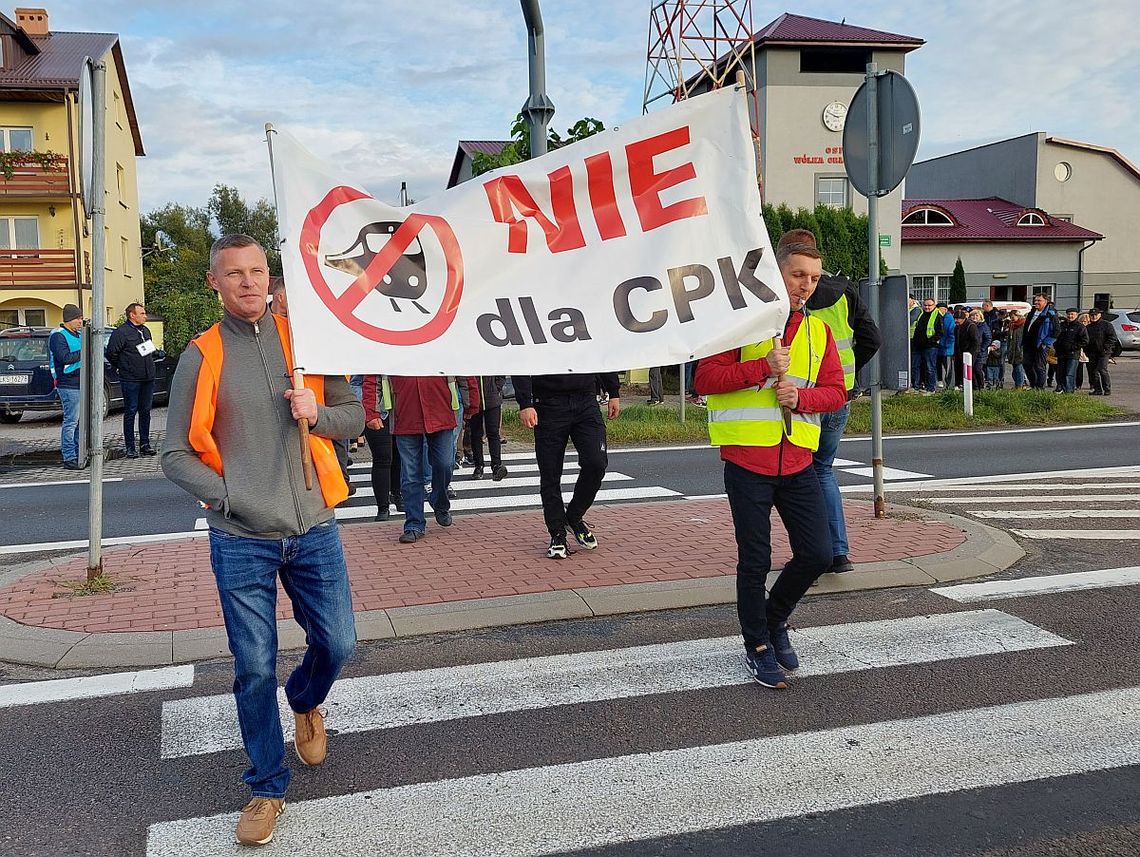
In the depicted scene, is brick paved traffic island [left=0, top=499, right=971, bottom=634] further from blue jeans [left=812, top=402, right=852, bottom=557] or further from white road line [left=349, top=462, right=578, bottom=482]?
white road line [left=349, top=462, right=578, bottom=482]

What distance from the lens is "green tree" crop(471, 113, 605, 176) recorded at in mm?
8453

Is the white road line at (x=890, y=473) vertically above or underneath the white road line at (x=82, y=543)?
above

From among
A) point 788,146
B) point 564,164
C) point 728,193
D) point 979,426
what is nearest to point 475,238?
point 564,164

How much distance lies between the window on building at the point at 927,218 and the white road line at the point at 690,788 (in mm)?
43945

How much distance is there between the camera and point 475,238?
463 centimetres

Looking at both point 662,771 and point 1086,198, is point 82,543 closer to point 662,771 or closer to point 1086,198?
point 662,771

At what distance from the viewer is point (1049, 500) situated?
31.3ft

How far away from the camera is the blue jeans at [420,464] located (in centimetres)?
804

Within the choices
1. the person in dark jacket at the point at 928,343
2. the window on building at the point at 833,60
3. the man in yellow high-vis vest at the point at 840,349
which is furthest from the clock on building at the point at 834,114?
the man in yellow high-vis vest at the point at 840,349

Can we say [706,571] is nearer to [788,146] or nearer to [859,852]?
[859,852]

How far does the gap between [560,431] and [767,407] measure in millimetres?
2688

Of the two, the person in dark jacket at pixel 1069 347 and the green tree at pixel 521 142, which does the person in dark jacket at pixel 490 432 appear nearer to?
the green tree at pixel 521 142

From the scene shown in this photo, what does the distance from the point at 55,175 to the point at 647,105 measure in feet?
60.8

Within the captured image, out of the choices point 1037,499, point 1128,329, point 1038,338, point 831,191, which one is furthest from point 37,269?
point 1128,329
